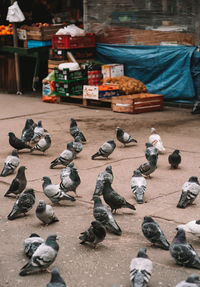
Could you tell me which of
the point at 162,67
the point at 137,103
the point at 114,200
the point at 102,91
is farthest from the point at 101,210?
the point at 162,67

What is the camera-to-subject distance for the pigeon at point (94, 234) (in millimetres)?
5543

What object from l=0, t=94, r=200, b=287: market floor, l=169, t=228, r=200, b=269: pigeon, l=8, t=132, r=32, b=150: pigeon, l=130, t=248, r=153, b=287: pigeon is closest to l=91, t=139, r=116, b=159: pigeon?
l=0, t=94, r=200, b=287: market floor

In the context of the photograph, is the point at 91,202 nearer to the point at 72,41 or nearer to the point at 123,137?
the point at 123,137

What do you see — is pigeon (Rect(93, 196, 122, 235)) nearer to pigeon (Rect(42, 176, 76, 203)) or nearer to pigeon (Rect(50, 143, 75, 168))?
pigeon (Rect(42, 176, 76, 203))

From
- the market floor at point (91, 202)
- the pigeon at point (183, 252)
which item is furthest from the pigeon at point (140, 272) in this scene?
the pigeon at point (183, 252)

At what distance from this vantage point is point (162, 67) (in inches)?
551

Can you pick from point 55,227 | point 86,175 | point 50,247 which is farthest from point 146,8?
point 50,247

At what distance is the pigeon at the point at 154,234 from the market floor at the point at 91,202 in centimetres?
10

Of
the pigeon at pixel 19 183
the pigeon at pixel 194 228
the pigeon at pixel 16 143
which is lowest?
the pigeon at pixel 16 143

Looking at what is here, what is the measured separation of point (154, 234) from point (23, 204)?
1.73 meters

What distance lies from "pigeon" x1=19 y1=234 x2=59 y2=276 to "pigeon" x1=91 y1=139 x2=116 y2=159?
403 centimetres

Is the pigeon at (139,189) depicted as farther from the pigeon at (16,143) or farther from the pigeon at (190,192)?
the pigeon at (16,143)

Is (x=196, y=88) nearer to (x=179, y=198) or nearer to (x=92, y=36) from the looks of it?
(x=92, y=36)

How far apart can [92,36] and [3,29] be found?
10.3 feet
